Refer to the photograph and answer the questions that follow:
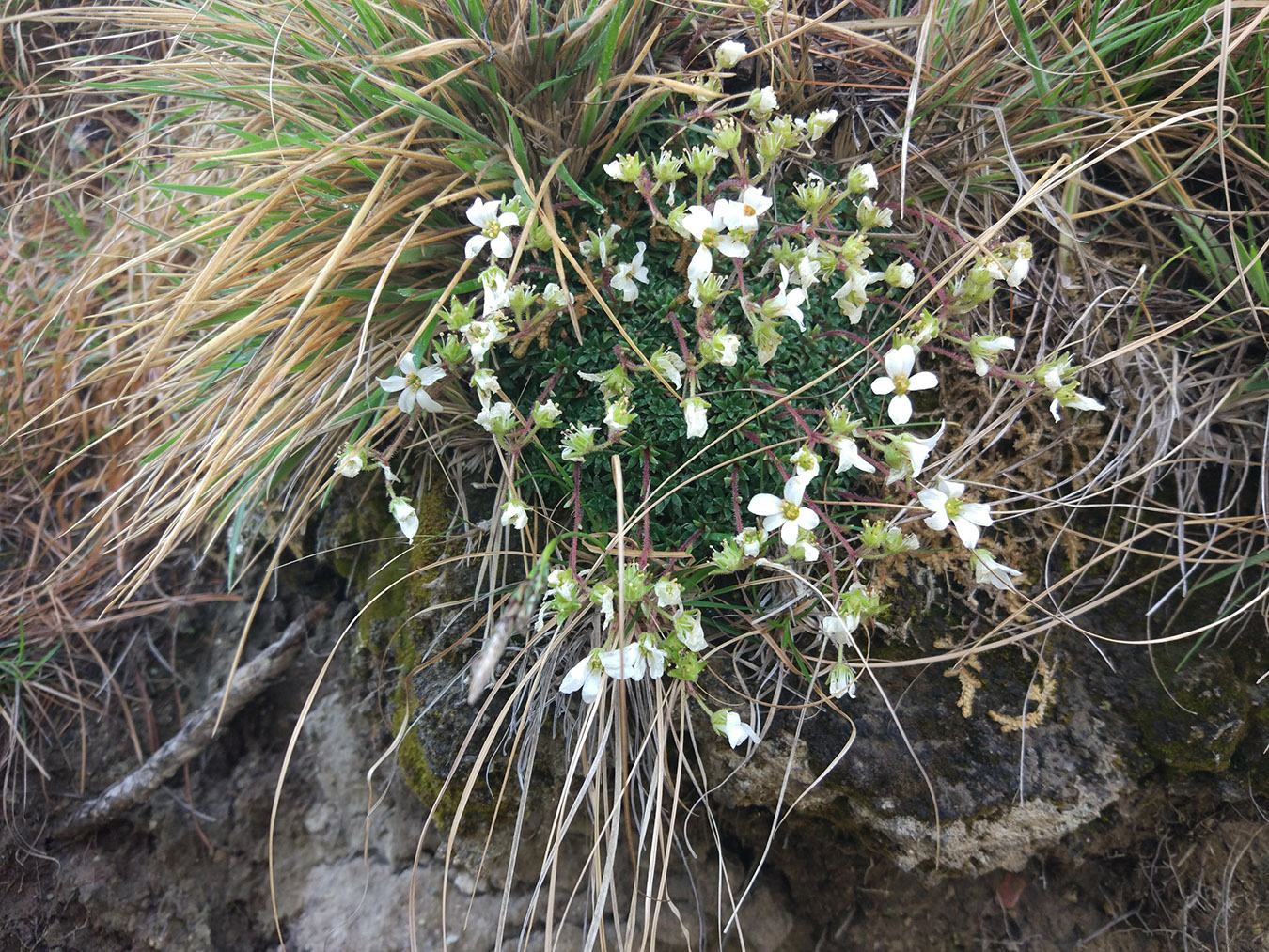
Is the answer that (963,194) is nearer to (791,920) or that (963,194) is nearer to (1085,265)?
(1085,265)

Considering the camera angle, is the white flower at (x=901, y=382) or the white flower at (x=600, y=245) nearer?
the white flower at (x=901, y=382)

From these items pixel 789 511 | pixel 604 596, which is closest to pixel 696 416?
pixel 789 511

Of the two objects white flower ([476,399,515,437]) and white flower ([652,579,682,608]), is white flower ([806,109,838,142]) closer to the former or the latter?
white flower ([476,399,515,437])

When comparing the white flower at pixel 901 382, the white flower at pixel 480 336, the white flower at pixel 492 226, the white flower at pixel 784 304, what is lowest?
the white flower at pixel 901 382

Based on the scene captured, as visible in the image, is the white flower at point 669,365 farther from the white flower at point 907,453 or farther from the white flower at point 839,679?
the white flower at point 839,679

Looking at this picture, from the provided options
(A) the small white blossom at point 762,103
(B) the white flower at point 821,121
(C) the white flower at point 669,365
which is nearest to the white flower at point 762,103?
(A) the small white blossom at point 762,103

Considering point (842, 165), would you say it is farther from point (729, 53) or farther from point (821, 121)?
point (729, 53)
